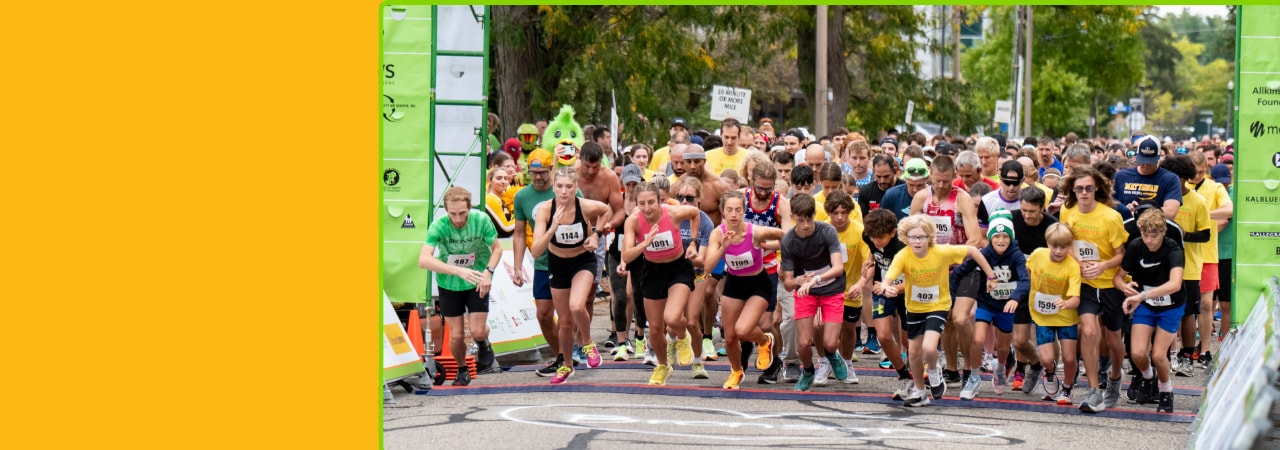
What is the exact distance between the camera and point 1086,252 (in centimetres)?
915

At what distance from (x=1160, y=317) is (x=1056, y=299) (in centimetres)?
61

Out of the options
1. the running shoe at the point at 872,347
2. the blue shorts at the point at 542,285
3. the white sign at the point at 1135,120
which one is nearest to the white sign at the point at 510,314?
the blue shorts at the point at 542,285

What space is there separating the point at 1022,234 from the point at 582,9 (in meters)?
9.17

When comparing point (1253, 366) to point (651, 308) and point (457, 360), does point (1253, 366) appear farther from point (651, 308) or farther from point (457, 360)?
point (457, 360)

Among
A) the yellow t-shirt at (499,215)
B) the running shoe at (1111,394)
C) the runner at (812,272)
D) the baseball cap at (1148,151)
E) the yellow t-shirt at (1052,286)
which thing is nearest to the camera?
the yellow t-shirt at (1052,286)

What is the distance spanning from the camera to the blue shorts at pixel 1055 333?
9188mm

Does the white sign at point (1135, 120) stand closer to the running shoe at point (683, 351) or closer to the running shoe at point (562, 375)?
the running shoe at point (683, 351)

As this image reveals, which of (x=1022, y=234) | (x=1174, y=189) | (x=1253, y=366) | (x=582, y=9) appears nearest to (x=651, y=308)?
(x=1022, y=234)

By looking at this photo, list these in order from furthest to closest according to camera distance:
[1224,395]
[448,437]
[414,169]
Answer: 1. [414,169]
2. [448,437]
3. [1224,395]

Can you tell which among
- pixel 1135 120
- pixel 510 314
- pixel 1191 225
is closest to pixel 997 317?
pixel 1191 225

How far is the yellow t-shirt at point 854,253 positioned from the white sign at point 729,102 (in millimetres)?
7927

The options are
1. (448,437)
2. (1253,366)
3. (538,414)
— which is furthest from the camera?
(538,414)

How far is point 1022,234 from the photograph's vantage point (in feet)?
31.7

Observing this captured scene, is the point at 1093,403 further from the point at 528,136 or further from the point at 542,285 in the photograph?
the point at 528,136
